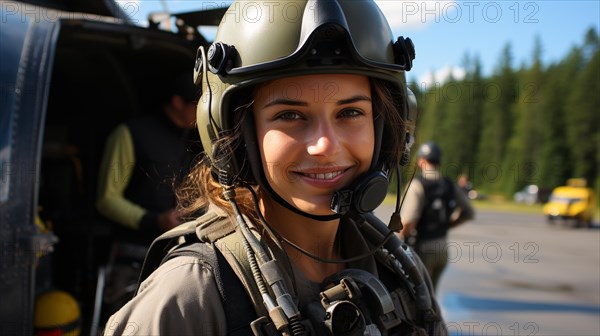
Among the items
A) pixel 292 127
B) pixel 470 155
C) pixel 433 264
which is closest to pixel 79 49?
pixel 292 127

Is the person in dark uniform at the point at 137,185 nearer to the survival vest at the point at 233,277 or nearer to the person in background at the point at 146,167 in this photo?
the person in background at the point at 146,167

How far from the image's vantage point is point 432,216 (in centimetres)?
566

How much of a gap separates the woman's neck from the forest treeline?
124ft

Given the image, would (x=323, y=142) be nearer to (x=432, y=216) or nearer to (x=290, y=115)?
(x=290, y=115)

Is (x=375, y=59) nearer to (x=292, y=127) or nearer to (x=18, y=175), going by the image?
(x=292, y=127)

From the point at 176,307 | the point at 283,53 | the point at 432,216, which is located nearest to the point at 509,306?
the point at 432,216

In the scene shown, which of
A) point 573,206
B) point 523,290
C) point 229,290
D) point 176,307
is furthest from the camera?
point 573,206

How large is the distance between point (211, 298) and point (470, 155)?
2580 inches

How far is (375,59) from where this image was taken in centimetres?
158

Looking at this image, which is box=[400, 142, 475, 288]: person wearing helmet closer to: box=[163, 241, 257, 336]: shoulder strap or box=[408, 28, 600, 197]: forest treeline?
box=[163, 241, 257, 336]: shoulder strap

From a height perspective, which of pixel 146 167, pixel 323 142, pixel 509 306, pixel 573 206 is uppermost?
pixel 323 142

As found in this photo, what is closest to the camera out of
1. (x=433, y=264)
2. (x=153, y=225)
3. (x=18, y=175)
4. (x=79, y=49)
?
(x=18, y=175)

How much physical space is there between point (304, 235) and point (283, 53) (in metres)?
0.52

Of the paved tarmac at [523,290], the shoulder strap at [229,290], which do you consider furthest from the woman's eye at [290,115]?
the paved tarmac at [523,290]
